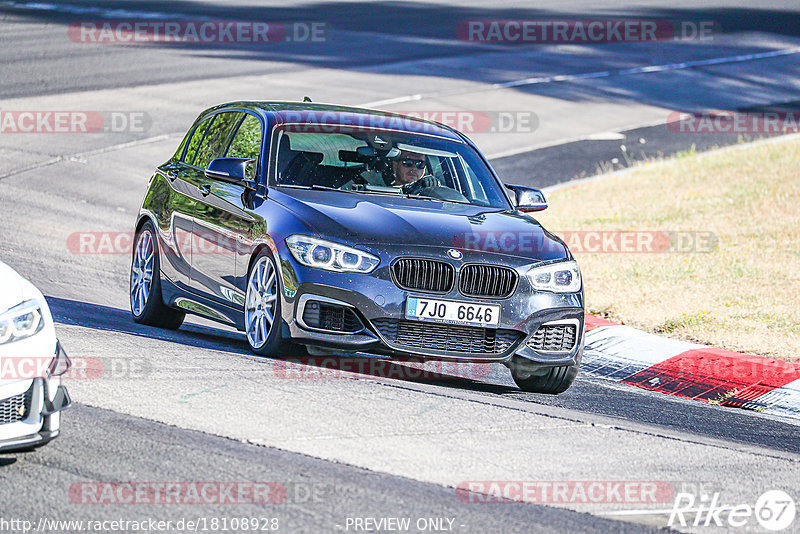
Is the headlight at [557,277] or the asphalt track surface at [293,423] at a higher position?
the headlight at [557,277]

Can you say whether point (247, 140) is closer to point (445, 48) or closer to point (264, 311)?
point (264, 311)

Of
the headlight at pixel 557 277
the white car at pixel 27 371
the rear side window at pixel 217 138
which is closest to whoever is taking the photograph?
the white car at pixel 27 371

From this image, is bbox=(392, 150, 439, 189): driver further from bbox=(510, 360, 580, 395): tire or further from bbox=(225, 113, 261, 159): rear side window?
bbox=(510, 360, 580, 395): tire

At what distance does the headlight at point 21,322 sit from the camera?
5414 mm

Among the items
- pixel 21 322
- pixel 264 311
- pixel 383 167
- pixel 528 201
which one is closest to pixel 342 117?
pixel 383 167

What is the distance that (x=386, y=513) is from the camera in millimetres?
5441

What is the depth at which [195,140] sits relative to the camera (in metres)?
10.6

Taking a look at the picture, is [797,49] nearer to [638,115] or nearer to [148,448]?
[638,115]

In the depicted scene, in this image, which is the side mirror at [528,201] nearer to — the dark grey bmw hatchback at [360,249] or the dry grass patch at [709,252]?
the dark grey bmw hatchback at [360,249]

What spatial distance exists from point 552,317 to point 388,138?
1.99m

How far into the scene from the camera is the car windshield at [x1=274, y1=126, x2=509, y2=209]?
911cm

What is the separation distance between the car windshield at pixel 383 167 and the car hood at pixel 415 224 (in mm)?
229

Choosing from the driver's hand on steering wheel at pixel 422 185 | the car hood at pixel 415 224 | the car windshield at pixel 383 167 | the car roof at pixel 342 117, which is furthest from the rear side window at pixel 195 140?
the driver's hand on steering wheel at pixel 422 185

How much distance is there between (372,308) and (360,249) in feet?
1.21
